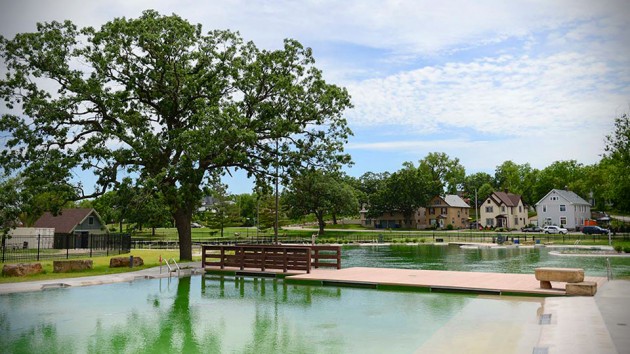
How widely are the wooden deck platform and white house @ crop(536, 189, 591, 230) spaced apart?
70.1 meters

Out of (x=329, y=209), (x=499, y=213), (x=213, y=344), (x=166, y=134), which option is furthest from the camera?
(x=499, y=213)

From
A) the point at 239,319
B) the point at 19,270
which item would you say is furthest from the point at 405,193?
the point at 239,319

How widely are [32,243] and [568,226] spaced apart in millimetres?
76028

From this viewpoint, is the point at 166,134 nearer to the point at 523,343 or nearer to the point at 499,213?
the point at 523,343

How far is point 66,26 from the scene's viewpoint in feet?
82.0

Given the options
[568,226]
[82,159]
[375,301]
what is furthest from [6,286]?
[568,226]

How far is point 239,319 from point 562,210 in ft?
268

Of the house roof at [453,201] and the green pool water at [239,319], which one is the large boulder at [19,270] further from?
the house roof at [453,201]

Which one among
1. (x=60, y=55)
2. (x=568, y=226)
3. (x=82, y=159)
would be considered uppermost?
(x=60, y=55)

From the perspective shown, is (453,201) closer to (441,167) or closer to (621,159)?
(441,167)

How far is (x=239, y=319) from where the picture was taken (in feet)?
44.2

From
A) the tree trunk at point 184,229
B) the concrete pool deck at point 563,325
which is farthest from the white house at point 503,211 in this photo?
the concrete pool deck at point 563,325

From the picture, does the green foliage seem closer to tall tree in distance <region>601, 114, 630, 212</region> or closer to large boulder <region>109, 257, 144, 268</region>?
tall tree in distance <region>601, 114, 630, 212</region>

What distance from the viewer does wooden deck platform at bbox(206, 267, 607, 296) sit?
16.4 m
